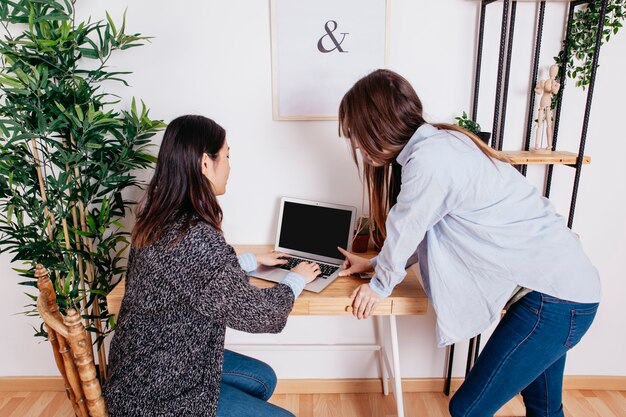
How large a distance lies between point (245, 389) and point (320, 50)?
125 centimetres

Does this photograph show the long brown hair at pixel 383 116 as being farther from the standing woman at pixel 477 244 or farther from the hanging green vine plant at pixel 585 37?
the hanging green vine plant at pixel 585 37

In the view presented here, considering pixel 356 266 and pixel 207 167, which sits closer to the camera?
pixel 207 167

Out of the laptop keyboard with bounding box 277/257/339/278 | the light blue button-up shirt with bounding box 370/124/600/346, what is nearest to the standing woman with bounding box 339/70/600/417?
the light blue button-up shirt with bounding box 370/124/600/346

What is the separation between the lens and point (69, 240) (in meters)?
1.76

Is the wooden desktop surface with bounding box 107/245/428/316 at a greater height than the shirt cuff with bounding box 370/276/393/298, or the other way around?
A: the shirt cuff with bounding box 370/276/393/298

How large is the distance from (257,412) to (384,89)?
3.00 feet

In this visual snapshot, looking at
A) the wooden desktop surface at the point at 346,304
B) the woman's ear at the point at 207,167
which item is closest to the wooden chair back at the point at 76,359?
the woman's ear at the point at 207,167

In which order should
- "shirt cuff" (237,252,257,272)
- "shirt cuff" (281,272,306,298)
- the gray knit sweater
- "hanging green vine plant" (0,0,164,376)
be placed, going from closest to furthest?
1. the gray knit sweater
2. "shirt cuff" (281,272,306,298)
3. "hanging green vine plant" (0,0,164,376)
4. "shirt cuff" (237,252,257,272)

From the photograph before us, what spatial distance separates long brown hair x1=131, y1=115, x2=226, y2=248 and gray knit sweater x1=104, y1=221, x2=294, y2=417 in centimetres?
4

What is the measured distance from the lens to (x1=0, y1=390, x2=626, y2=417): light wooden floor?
6.75 ft

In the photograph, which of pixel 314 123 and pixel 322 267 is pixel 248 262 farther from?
pixel 314 123

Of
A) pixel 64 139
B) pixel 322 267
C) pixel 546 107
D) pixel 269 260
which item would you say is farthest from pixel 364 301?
pixel 64 139

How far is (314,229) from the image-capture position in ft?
6.02

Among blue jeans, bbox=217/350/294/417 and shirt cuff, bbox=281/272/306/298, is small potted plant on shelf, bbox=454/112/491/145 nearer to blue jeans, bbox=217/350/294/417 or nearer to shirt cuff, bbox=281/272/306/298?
shirt cuff, bbox=281/272/306/298
